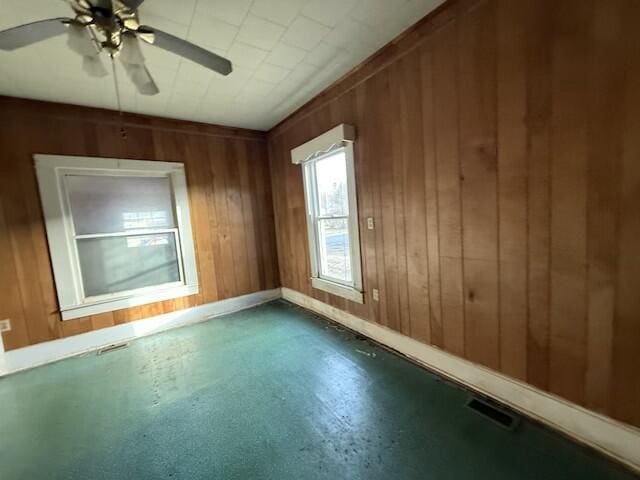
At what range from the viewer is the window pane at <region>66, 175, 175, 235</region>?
282 centimetres

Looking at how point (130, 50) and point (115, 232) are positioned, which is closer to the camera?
point (130, 50)

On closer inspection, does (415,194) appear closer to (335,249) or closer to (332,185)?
(332,185)

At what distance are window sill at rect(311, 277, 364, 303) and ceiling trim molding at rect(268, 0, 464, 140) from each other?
6.36 ft

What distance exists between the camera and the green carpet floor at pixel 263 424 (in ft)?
4.33

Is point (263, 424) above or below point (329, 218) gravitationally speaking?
below

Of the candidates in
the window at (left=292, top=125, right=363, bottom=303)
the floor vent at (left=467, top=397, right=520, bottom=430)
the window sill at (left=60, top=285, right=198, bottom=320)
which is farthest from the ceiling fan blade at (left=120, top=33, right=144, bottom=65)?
the floor vent at (left=467, top=397, right=520, bottom=430)

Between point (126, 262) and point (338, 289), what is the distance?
2473mm

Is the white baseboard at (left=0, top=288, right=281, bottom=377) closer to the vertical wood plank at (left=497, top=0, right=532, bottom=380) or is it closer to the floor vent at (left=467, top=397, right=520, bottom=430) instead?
the floor vent at (left=467, top=397, right=520, bottom=430)

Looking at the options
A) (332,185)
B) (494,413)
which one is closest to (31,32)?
(332,185)

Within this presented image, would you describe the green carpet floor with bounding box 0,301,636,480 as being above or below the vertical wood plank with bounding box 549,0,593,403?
below

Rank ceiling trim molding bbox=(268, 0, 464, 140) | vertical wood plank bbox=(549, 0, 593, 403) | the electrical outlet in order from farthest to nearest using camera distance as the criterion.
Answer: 1. the electrical outlet
2. ceiling trim molding bbox=(268, 0, 464, 140)
3. vertical wood plank bbox=(549, 0, 593, 403)

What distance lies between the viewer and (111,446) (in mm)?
1542

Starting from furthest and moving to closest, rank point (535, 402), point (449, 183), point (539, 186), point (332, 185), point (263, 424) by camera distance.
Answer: point (332, 185), point (449, 183), point (263, 424), point (535, 402), point (539, 186)

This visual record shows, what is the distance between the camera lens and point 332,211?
3.03 m
